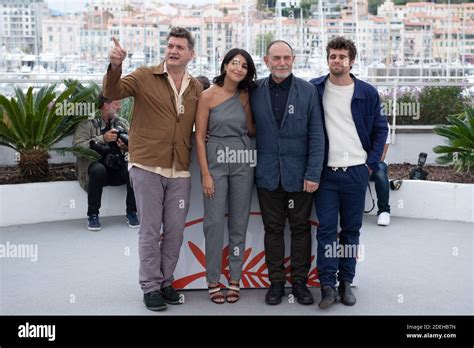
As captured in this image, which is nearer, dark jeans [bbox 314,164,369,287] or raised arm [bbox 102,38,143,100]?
raised arm [bbox 102,38,143,100]

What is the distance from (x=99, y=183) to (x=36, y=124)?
1203 mm

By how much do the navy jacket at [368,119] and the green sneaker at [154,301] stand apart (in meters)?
1.58

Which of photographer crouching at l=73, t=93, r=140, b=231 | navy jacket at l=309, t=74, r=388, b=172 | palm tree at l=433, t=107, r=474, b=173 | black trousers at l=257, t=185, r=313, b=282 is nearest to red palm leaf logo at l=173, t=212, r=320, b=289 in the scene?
black trousers at l=257, t=185, r=313, b=282

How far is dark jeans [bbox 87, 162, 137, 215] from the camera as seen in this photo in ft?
26.4

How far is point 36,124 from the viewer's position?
28.3 ft

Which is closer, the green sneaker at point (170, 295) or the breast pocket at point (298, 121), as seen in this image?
the breast pocket at point (298, 121)

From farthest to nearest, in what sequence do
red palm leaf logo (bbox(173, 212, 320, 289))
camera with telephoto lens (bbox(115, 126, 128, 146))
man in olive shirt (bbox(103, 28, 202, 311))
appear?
camera with telephoto lens (bbox(115, 126, 128, 146)), red palm leaf logo (bbox(173, 212, 320, 289)), man in olive shirt (bbox(103, 28, 202, 311))

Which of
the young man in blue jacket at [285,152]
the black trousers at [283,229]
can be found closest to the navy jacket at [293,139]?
the young man in blue jacket at [285,152]

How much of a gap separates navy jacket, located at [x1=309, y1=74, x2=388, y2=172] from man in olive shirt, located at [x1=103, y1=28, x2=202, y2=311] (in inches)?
A: 40.8

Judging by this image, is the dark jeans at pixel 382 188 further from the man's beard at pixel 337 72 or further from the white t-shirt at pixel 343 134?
the man's beard at pixel 337 72

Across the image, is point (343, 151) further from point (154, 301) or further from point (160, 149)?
point (154, 301)

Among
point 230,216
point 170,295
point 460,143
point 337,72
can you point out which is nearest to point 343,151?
point 337,72

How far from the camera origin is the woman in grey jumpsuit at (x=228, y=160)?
546 cm

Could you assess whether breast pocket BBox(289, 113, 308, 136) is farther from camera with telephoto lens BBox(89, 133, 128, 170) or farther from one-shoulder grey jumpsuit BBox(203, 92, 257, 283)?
camera with telephoto lens BBox(89, 133, 128, 170)
